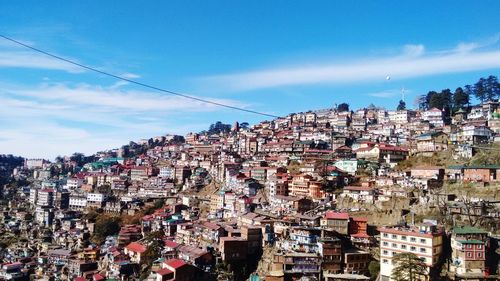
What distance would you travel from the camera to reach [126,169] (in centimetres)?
4809

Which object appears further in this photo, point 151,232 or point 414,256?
point 151,232

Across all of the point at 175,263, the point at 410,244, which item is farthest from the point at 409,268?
the point at 175,263

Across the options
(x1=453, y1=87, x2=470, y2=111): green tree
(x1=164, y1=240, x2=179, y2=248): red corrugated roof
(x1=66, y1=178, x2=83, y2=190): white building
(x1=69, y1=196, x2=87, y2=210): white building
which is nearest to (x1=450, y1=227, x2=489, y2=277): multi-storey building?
(x1=164, y1=240, x2=179, y2=248): red corrugated roof

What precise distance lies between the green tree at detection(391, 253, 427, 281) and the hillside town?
0.08 meters

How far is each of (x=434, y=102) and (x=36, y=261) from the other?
37.9 m

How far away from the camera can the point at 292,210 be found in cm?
2481

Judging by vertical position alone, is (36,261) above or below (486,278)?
below

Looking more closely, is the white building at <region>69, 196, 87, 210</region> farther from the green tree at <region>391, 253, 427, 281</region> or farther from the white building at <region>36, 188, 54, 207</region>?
the green tree at <region>391, 253, 427, 281</region>

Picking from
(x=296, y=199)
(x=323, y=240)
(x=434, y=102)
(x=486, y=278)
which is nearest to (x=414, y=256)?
(x=486, y=278)

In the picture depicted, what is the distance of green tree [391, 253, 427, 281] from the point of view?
14684 millimetres

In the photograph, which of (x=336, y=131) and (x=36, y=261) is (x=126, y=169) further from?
(x=336, y=131)

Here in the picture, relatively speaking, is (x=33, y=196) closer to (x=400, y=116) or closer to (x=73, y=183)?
(x=73, y=183)

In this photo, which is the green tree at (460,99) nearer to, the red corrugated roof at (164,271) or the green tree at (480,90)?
the green tree at (480,90)

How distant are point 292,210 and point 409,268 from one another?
1050 cm
